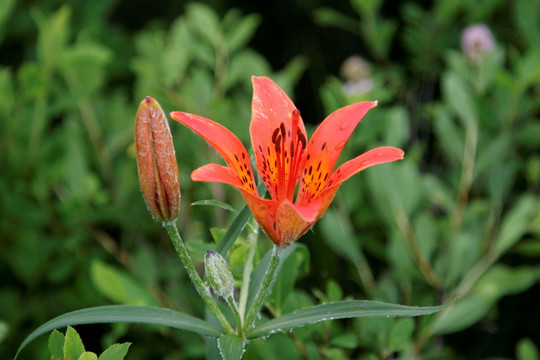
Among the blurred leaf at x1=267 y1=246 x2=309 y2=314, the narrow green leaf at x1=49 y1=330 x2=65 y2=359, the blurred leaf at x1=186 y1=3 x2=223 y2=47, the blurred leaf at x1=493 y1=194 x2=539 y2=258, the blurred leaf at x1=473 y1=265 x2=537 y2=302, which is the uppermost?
the blurred leaf at x1=186 y1=3 x2=223 y2=47

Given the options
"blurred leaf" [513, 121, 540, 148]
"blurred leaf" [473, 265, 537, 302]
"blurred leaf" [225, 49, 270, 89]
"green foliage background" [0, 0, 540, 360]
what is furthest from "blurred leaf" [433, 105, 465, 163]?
"blurred leaf" [225, 49, 270, 89]

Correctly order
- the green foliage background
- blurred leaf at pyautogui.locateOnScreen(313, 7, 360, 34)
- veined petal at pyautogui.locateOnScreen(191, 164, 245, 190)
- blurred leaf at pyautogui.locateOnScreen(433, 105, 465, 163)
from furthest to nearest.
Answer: blurred leaf at pyautogui.locateOnScreen(313, 7, 360, 34)
blurred leaf at pyautogui.locateOnScreen(433, 105, 465, 163)
the green foliage background
veined petal at pyautogui.locateOnScreen(191, 164, 245, 190)

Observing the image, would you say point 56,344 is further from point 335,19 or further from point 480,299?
point 335,19

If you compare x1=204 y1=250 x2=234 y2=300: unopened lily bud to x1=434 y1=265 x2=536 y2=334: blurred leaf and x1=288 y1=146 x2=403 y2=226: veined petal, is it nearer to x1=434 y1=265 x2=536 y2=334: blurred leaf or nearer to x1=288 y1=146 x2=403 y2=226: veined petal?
x1=288 y1=146 x2=403 y2=226: veined petal

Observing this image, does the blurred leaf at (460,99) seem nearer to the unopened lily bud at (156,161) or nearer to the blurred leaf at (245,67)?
the blurred leaf at (245,67)

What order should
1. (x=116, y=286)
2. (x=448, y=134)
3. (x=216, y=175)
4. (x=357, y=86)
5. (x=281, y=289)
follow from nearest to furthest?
(x=216, y=175)
(x=281, y=289)
(x=116, y=286)
(x=448, y=134)
(x=357, y=86)

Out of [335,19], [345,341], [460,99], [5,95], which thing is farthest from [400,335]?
[335,19]

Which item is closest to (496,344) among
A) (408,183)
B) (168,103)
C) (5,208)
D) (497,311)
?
(497,311)
